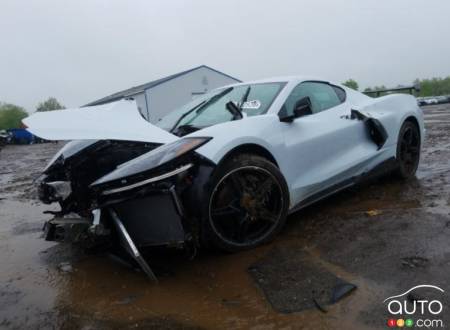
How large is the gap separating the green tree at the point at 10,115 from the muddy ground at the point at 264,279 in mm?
76269

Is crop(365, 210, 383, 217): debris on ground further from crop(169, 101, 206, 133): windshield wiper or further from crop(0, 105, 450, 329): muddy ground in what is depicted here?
crop(169, 101, 206, 133): windshield wiper

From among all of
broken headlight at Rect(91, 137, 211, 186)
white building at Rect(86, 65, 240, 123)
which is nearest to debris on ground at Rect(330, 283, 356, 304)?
broken headlight at Rect(91, 137, 211, 186)

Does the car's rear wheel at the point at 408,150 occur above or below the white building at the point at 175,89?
below

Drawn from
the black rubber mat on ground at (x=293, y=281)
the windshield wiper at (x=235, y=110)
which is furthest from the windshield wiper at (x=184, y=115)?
the black rubber mat on ground at (x=293, y=281)

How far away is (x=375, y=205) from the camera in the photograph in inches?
155

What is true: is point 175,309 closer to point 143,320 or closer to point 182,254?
point 143,320

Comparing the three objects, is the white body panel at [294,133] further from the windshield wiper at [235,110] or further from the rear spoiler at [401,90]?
the rear spoiler at [401,90]

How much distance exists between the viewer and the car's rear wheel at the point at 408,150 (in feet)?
15.0

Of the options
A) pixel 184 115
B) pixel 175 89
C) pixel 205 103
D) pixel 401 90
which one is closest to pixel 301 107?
pixel 205 103

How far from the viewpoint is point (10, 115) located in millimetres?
75750

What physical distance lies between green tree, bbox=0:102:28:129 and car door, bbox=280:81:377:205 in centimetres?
7625

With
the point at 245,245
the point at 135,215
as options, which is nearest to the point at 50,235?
the point at 135,215

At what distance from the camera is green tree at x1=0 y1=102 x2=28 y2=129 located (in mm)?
71750

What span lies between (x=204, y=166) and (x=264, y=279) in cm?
85
